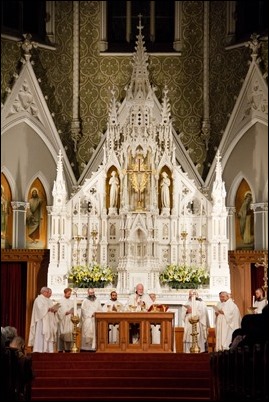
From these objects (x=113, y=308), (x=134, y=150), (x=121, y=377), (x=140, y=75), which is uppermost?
(x=140, y=75)

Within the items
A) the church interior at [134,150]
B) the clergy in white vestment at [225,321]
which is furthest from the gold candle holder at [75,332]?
the clergy in white vestment at [225,321]

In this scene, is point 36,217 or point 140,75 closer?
point 140,75

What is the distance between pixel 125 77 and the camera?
90.0 ft

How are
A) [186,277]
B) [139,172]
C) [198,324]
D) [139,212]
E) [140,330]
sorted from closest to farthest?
[140,330] < [198,324] < [186,277] < [139,212] < [139,172]

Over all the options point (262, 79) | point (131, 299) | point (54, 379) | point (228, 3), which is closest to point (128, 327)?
point (131, 299)

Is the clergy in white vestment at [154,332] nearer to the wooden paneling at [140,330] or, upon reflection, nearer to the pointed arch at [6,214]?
the wooden paneling at [140,330]

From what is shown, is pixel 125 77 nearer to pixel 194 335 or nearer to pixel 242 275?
pixel 242 275

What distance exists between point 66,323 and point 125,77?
7623mm

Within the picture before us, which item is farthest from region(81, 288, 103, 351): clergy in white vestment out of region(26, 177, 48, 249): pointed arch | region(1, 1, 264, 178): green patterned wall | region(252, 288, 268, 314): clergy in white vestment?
region(1, 1, 264, 178): green patterned wall

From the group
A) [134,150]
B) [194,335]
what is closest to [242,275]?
[134,150]

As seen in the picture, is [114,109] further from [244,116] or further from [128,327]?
[128,327]

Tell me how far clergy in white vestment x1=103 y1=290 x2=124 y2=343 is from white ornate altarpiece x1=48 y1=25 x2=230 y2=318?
1488 mm

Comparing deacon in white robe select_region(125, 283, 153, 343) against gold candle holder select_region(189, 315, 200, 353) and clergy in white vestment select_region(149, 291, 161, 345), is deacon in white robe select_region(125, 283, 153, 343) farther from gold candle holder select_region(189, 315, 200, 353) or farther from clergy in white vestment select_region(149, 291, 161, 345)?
gold candle holder select_region(189, 315, 200, 353)

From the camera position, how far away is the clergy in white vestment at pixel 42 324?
870 inches
